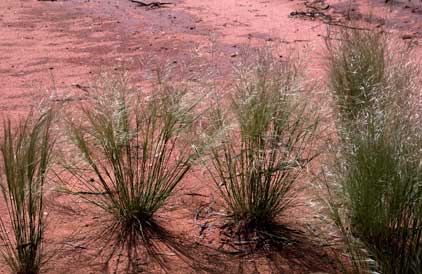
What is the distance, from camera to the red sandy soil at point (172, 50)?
390 centimetres

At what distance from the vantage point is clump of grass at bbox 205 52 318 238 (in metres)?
3.89

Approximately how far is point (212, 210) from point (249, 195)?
459 mm

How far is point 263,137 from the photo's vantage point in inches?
153

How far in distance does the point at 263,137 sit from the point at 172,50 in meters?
5.36

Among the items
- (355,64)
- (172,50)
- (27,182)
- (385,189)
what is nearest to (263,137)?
(385,189)

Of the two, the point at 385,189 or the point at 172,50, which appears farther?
the point at 172,50

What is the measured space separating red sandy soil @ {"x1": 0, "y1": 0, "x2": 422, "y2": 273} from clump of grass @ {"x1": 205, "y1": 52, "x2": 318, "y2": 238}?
22 cm

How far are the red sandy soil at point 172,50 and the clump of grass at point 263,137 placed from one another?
217 mm

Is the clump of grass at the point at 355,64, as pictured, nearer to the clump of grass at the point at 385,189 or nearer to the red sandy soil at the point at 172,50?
the red sandy soil at the point at 172,50

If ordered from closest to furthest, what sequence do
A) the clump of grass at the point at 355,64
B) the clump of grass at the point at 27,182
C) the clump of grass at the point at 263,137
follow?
the clump of grass at the point at 27,182
the clump of grass at the point at 263,137
the clump of grass at the point at 355,64

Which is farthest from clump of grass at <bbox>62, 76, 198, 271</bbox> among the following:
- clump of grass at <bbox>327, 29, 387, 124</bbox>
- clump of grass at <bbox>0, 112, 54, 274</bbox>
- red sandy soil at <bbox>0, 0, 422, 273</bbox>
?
clump of grass at <bbox>327, 29, 387, 124</bbox>

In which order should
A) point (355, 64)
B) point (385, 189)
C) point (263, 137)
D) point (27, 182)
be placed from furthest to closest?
point (355, 64) < point (263, 137) < point (27, 182) < point (385, 189)

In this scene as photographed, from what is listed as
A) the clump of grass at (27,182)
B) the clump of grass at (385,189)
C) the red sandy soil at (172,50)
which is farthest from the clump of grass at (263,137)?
the clump of grass at (27,182)

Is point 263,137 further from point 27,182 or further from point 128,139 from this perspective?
point 27,182
